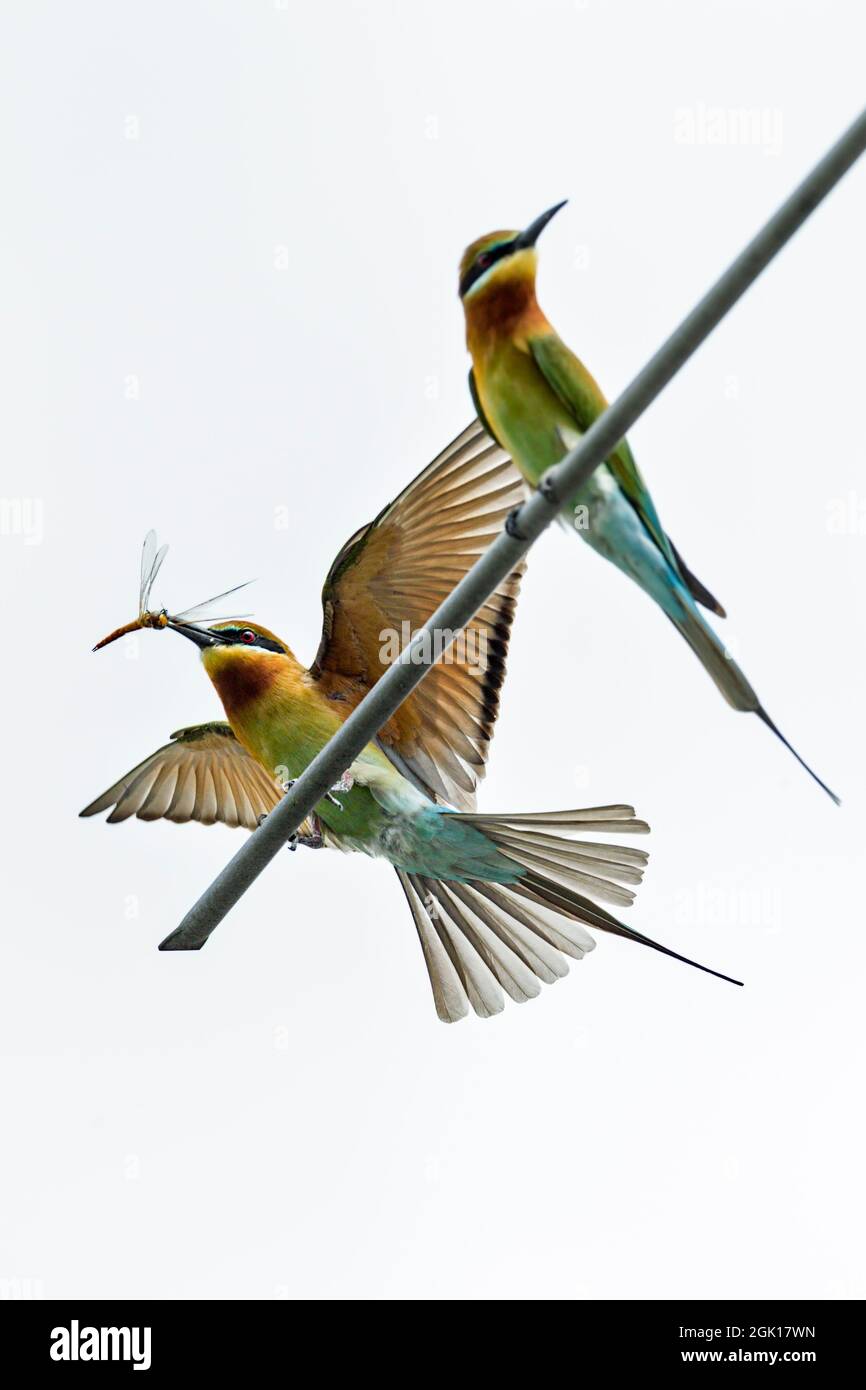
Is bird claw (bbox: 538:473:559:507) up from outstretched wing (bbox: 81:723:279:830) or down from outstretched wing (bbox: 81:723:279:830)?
down

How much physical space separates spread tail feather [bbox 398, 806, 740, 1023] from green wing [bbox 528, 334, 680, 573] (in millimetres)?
773

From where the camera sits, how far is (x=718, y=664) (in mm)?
1562

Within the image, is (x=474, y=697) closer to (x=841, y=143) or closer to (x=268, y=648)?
(x=268, y=648)

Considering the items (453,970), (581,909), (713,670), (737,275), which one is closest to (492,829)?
(581,909)

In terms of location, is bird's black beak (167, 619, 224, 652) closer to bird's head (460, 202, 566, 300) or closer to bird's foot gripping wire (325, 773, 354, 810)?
bird's foot gripping wire (325, 773, 354, 810)

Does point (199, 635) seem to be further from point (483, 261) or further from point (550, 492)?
point (550, 492)

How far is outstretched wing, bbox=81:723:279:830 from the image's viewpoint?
11.3 ft

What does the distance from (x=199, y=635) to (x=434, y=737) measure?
0.54 meters

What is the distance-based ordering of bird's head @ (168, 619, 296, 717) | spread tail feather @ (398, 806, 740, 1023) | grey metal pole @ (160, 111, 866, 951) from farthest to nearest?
bird's head @ (168, 619, 296, 717)
spread tail feather @ (398, 806, 740, 1023)
grey metal pole @ (160, 111, 866, 951)

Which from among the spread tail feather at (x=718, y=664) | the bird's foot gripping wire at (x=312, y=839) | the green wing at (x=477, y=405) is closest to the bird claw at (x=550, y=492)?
the spread tail feather at (x=718, y=664)

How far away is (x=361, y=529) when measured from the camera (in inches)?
112

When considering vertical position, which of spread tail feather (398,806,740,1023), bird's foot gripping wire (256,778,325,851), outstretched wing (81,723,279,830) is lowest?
spread tail feather (398,806,740,1023)

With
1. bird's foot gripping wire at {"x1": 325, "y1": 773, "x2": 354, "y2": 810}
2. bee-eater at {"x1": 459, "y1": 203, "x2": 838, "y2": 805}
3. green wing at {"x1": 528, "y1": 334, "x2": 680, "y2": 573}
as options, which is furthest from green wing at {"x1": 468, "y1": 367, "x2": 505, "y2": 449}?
bird's foot gripping wire at {"x1": 325, "y1": 773, "x2": 354, "y2": 810}

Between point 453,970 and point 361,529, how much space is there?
85 cm
